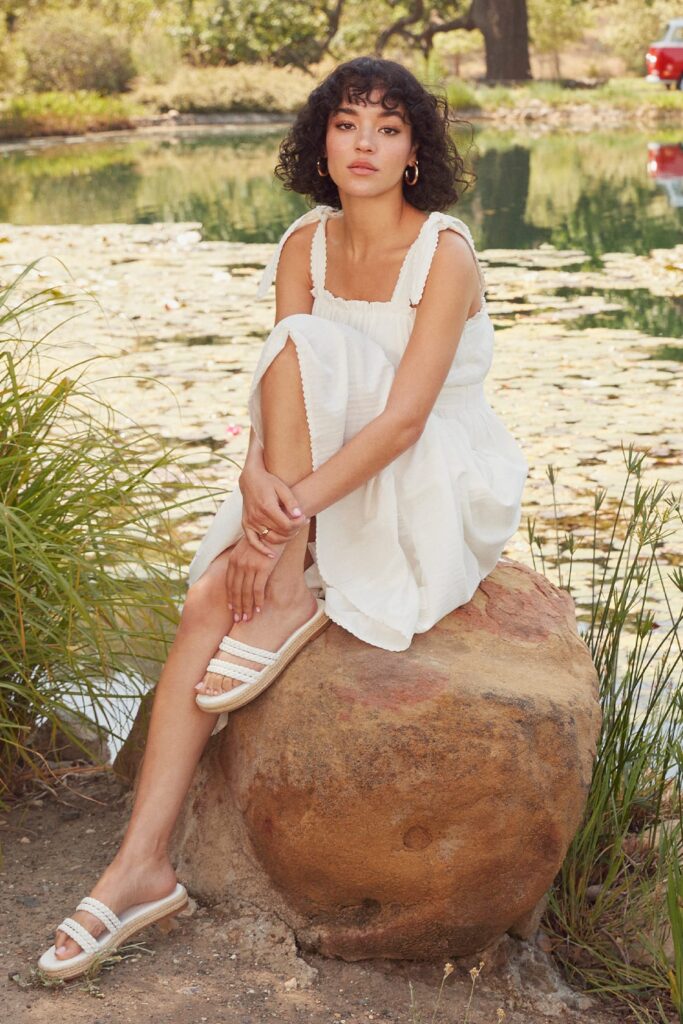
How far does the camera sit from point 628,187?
10.4m

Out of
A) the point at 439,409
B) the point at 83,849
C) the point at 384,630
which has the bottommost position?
the point at 83,849

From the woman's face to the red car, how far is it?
17008 millimetres

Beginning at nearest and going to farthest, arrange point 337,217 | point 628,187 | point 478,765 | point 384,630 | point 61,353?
1. point 478,765
2. point 384,630
3. point 337,217
4. point 61,353
5. point 628,187

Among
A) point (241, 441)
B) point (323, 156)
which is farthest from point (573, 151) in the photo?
point (323, 156)

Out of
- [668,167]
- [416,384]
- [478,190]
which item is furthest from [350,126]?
[668,167]

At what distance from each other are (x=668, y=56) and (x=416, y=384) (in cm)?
1752

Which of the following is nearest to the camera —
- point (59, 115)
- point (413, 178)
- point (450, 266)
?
point (450, 266)

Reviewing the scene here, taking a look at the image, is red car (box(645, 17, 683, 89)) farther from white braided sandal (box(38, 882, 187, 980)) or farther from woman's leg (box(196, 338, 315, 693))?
white braided sandal (box(38, 882, 187, 980))

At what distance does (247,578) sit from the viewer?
1992 mm

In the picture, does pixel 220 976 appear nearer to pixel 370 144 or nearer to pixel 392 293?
pixel 392 293

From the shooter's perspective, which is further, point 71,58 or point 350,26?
point 350,26

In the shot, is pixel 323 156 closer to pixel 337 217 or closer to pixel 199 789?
pixel 337 217

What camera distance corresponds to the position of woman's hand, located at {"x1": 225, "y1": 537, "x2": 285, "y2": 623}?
199 cm

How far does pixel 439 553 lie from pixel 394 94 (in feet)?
2.59
